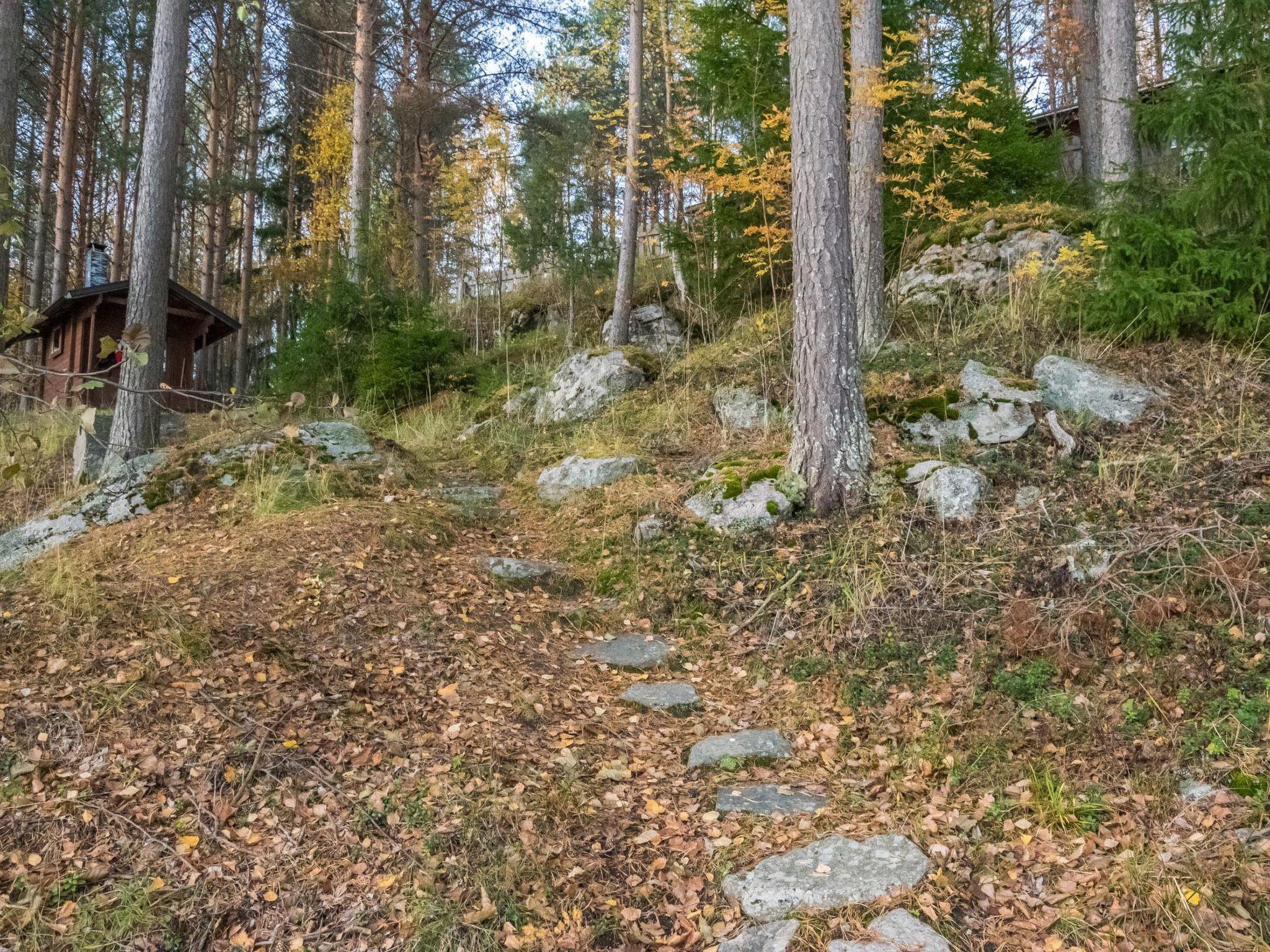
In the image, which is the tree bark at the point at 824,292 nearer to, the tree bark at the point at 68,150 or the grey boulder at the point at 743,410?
the grey boulder at the point at 743,410

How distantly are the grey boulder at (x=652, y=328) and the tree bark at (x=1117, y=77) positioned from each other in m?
5.37

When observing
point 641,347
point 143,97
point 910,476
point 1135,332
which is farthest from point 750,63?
point 143,97

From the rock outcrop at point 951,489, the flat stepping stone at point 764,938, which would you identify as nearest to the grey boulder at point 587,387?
the rock outcrop at point 951,489

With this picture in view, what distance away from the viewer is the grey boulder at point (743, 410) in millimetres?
7496

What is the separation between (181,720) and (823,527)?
154 inches

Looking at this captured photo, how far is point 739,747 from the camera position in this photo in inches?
155

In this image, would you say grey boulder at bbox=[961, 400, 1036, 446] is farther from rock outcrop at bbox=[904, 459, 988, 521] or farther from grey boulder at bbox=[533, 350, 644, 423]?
grey boulder at bbox=[533, 350, 644, 423]

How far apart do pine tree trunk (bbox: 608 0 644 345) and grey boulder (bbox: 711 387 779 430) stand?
10.8 feet

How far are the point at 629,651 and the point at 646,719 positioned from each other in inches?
30.2

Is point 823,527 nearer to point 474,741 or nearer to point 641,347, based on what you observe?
point 474,741

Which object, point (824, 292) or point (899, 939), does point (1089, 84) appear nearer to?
point (824, 292)

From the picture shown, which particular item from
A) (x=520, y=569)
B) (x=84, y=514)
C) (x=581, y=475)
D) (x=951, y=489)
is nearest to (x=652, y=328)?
(x=581, y=475)

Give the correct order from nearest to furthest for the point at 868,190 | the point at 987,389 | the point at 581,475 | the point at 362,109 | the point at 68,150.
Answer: the point at 987,389
the point at 581,475
the point at 868,190
the point at 362,109
the point at 68,150

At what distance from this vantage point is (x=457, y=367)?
1138 centimetres
